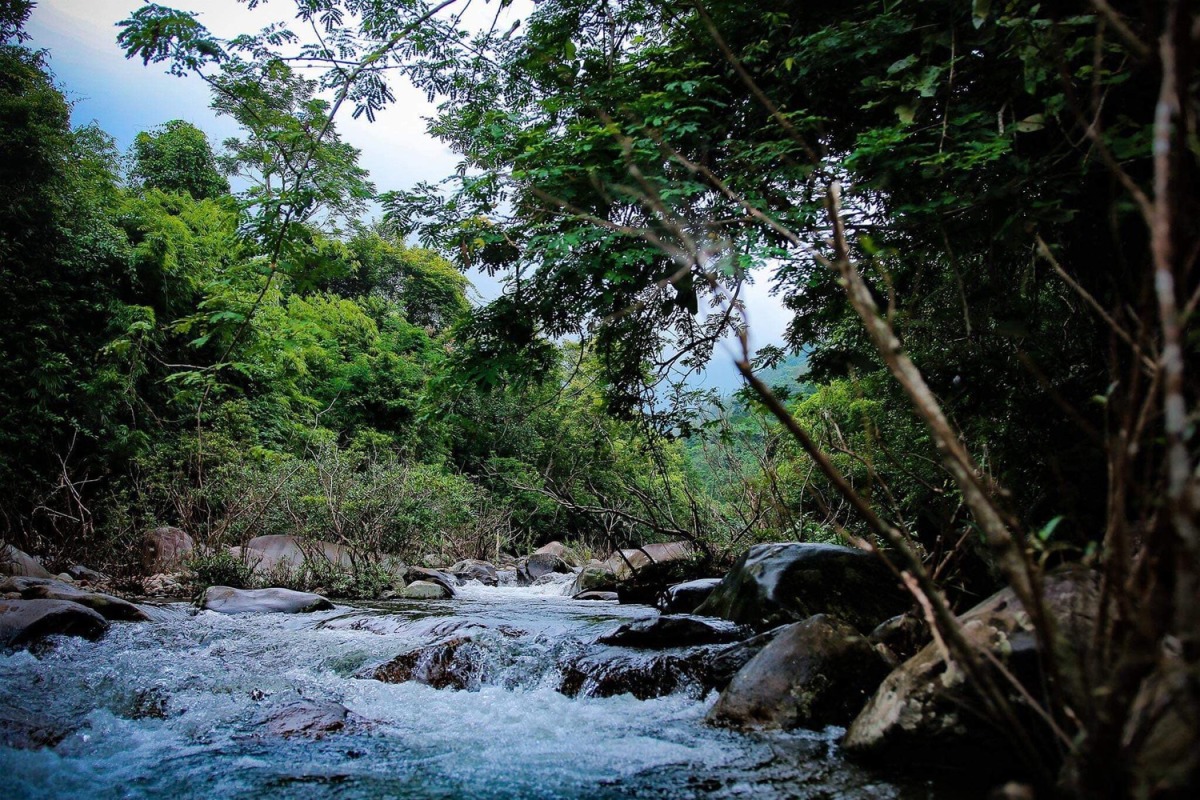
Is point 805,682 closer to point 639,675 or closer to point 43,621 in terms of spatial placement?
point 639,675

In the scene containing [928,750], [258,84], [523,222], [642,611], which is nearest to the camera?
[928,750]

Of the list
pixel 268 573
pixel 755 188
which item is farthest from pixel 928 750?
pixel 268 573

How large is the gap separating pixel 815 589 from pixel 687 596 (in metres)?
2.06

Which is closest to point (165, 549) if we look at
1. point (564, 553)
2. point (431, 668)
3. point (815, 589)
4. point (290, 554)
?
point (290, 554)

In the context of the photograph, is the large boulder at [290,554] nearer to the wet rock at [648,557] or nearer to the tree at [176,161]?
the wet rock at [648,557]

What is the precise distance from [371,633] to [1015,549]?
6.39m

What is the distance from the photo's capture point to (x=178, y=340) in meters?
15.7

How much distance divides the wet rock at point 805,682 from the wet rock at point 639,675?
70 centimetres

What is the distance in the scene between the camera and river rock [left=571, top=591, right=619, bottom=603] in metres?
9.82

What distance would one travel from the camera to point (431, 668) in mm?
4891

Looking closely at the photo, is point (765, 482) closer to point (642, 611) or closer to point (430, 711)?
point (642, 611)

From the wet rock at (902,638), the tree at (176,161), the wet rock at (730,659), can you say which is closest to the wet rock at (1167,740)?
the wet rock at (902,638)

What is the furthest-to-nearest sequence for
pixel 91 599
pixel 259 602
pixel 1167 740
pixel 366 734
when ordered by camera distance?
pixel 259 602 < pixel 91 599 < pixel 366 734 < pixel 1167 740

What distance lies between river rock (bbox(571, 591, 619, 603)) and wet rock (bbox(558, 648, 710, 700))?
16.8 ft
